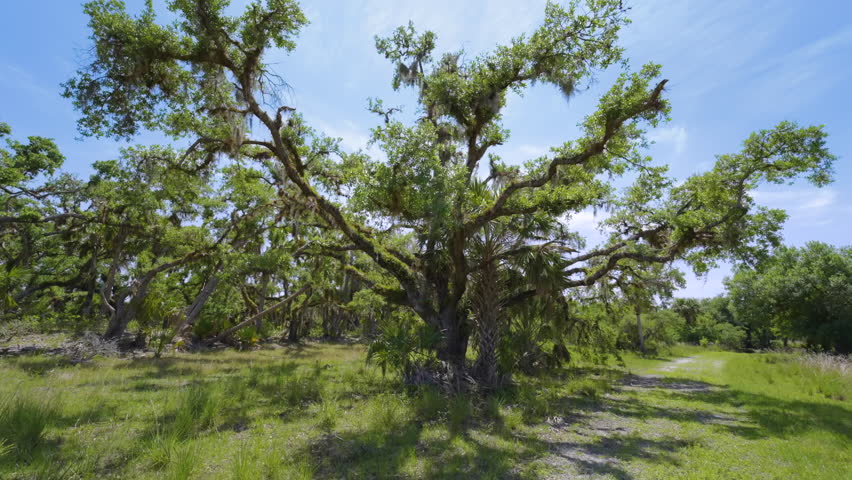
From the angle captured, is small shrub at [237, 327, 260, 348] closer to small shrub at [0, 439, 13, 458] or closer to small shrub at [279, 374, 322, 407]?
small shrub at [279, 374, 322, 407]

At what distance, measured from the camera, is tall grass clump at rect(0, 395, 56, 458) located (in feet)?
16.1

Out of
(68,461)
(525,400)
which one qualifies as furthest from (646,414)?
(68,461)

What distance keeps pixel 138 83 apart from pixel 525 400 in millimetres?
12695

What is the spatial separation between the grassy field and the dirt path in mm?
45

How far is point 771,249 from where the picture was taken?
40.0 ft

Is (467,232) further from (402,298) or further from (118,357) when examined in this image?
(118,357)

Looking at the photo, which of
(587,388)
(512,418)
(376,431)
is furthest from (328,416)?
(587,388)

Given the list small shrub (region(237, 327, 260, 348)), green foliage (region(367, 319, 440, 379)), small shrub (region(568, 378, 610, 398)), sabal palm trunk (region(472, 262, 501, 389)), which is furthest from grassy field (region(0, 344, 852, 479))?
small shrub (region(237, 327, 260, 348))

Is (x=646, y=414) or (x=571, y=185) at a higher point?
(x=571, y=185)

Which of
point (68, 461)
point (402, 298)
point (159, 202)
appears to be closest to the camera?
point (68, 461)

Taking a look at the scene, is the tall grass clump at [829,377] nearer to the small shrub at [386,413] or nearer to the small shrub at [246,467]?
the small shrub at [386,413]

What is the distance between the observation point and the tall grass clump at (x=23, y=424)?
16.1 ft

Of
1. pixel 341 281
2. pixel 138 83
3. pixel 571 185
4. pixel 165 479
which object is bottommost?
pixel 165 479

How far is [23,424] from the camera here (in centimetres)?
536
